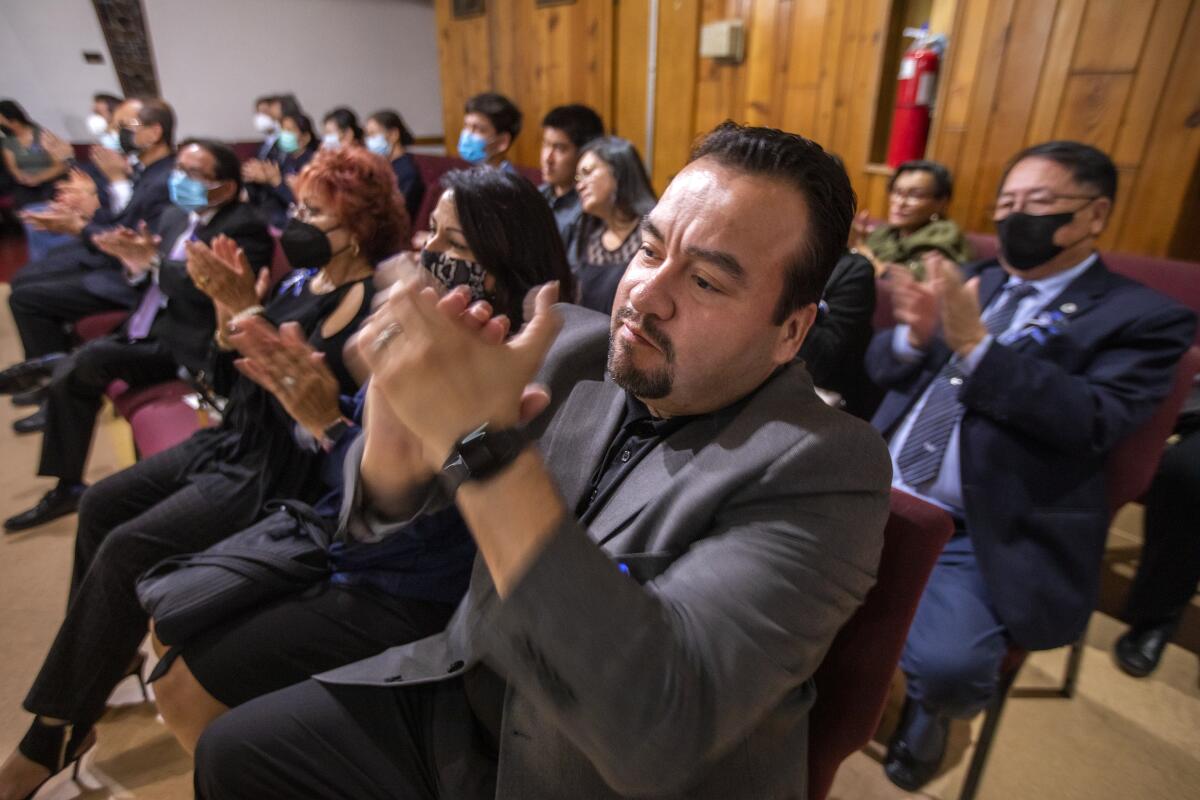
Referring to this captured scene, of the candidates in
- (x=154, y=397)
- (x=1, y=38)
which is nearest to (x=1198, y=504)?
(x=154, y=397)

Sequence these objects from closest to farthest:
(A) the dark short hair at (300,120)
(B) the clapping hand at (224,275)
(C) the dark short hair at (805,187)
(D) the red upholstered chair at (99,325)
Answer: (C) the dark short hair at (805,187)
(B) the clapping hand at (224,275)
(D) the red upholstered chair at (99,325)
(A) the dark short hair at (300,120)

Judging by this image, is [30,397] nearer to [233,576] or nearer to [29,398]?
[29,398]

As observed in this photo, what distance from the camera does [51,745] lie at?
1.35 meters

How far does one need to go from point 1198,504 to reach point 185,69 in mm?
9198

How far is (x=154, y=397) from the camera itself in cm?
231

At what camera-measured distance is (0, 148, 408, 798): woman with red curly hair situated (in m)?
1.34

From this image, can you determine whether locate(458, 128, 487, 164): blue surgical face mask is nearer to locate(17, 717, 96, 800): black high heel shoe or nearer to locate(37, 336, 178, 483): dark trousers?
locate(37, 336, 178, 483): dark trousers

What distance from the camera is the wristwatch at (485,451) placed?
608 millimetres

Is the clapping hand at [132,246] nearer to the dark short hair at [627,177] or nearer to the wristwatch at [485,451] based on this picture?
the dark short hair at [627,177]

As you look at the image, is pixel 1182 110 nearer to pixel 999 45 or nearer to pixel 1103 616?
pixel 999 45

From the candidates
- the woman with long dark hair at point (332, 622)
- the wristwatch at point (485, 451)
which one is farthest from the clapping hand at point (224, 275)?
the wristwatch at point (485, 451)

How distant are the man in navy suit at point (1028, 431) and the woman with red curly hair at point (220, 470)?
4.50 ft

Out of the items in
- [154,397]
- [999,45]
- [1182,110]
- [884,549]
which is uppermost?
[999,45]

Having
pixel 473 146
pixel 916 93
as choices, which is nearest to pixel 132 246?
pixel 473 146
